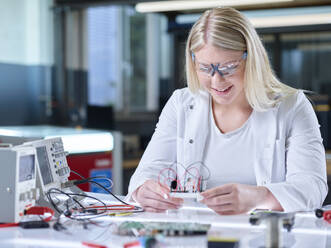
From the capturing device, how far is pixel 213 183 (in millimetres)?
2125

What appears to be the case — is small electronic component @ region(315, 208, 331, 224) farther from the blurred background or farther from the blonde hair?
the blurred background

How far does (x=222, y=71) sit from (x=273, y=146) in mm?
385

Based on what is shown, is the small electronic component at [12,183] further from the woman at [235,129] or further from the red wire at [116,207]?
the woman at [235,129]

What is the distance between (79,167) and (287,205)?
8.94ft

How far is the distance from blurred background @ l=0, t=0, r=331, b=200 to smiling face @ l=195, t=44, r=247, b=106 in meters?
2.36

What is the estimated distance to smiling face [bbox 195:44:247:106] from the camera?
6.45ft

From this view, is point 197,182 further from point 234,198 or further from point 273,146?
point 234,198

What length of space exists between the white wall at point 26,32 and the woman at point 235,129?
11.8 ft

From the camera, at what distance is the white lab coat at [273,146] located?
186 centimetres

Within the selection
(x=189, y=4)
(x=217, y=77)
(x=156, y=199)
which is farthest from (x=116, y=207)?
(x=189, y=4)

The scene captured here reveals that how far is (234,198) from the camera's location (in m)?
1.66

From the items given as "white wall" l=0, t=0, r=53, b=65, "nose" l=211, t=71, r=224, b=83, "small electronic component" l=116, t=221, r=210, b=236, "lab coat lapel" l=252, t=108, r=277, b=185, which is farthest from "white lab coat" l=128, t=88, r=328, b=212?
"white wall" l=0, t=0, r=53, b=65

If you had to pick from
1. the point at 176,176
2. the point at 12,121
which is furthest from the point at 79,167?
the point at 176,176

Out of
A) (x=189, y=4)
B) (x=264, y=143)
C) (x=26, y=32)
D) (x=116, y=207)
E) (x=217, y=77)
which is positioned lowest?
(x=116, y=207)
